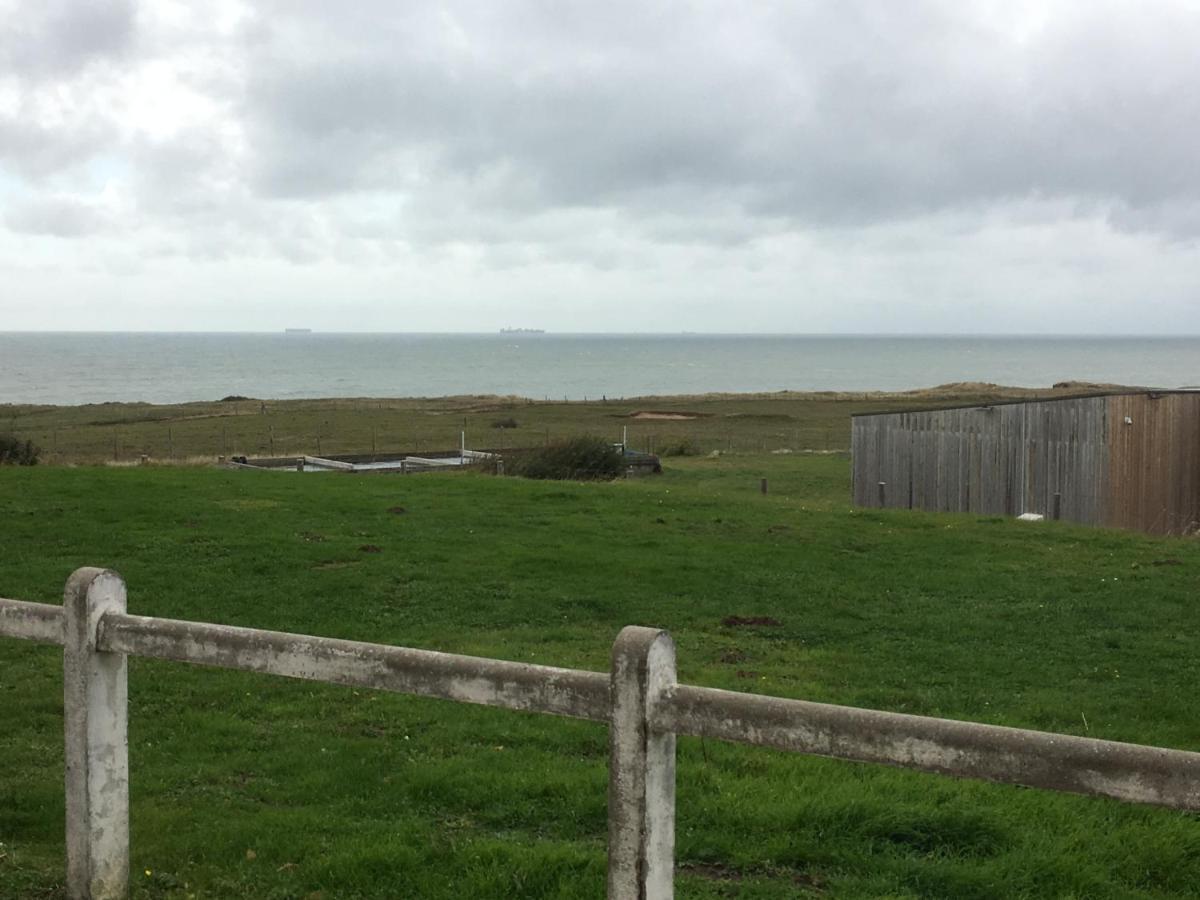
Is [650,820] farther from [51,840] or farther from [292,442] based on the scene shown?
[292,442]

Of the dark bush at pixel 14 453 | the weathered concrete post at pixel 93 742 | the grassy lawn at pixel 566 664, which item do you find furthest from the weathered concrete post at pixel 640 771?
the dark bush at pixel 14 453

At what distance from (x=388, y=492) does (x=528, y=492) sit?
107 inches

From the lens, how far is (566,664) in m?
10.8

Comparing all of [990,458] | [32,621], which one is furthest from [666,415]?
[32,621]

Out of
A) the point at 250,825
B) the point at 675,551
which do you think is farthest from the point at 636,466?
the point at 250,825

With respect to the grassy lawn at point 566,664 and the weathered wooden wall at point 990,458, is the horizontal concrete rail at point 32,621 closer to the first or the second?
the grassy lawn at point 566,664

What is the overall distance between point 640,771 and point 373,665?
1165mm

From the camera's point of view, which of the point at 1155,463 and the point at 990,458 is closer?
the point at 990,458

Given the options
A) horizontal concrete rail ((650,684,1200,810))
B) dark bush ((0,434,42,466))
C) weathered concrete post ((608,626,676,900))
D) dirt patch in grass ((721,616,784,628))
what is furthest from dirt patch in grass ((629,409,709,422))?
horizontal concrete rail ((650,684,1200,810))

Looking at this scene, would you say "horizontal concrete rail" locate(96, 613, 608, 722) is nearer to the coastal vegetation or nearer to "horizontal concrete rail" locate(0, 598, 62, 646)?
"horizontal concrete rail" locate(0, 598, 62, 646)

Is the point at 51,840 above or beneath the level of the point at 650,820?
beneath

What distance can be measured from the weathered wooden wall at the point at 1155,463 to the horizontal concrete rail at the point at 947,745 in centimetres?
2451

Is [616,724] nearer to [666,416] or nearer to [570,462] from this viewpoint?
[570,462]

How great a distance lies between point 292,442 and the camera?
6191 centimetres
